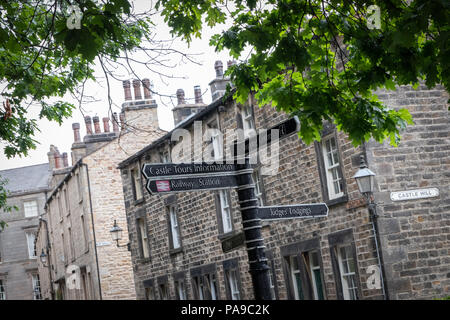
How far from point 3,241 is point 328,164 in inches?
2026

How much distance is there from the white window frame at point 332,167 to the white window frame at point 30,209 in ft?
163

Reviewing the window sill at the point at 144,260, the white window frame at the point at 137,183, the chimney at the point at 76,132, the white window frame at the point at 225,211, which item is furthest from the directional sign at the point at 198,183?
the chimney at the point at 76,132

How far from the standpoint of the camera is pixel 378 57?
680 centimetres

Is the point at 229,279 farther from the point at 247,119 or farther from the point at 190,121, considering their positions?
the point at 190,121

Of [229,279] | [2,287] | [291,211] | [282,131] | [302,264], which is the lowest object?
[229,279]

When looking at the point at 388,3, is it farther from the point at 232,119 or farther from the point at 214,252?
the point at 214,252

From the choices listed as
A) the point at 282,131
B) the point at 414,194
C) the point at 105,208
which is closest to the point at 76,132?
the point at 105,208

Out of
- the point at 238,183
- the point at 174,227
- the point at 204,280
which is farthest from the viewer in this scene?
the point at 174,227

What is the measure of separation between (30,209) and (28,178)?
326 centimetres

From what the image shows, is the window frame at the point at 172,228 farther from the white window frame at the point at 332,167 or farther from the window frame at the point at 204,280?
the white window frame at the point at 332,167

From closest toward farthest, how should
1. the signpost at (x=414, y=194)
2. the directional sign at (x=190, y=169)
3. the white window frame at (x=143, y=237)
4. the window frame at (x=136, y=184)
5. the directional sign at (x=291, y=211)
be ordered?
the directional sign at (x=190, y=169) < the directional sign at (x=291, y=211) < the signpost at (x=414, y=194) < the window frame at (x=136, y=184) < the white window frame at (x=143, y=237)

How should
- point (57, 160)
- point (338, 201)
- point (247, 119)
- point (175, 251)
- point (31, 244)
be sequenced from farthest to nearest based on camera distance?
point (31, 244), point (57, 160), point (175, 251), point (247, 119), point (338, 201)

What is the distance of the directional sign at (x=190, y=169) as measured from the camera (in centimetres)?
619

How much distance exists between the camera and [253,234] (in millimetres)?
6039
